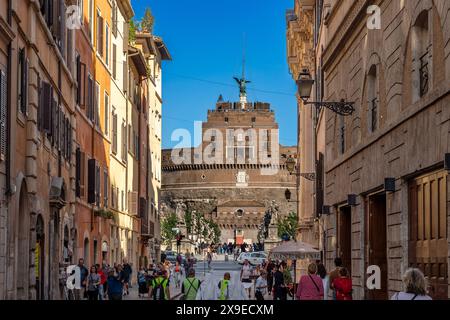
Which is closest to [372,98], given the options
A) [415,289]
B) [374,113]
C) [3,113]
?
[374,113]

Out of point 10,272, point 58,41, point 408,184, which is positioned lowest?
point 10,272

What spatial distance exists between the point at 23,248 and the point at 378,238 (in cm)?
645

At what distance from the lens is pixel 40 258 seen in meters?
22.6

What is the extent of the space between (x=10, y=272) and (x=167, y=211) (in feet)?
501

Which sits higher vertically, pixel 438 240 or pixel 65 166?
pixel 65 166

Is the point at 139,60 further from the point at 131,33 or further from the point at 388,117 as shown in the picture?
the point at 388,117

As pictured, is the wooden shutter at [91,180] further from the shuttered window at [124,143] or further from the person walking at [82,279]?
the shuttered window at [124,143]

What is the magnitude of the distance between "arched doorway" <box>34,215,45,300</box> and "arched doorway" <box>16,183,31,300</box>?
156 centimetres

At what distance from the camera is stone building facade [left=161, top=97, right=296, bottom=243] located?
550ft

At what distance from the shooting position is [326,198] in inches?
1110

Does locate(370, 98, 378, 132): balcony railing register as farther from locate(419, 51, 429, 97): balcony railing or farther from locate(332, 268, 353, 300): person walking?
locate(332, 268, 353, 300): person walking
